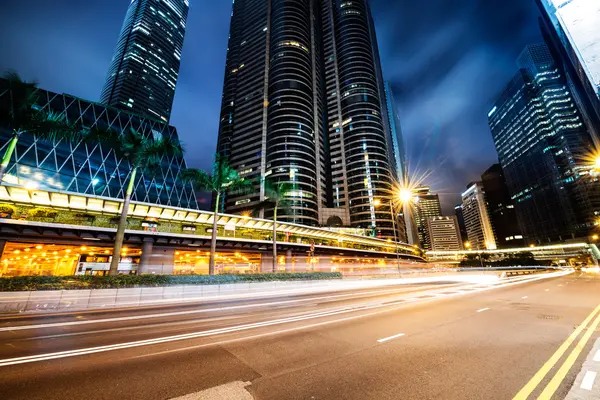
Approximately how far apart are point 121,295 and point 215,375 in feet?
51.6

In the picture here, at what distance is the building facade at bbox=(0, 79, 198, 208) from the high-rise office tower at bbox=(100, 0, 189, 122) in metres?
80.5

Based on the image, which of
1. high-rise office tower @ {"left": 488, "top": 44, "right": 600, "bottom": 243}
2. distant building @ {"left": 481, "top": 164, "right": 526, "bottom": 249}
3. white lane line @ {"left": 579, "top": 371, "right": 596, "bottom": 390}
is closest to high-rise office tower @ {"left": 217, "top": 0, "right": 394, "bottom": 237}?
high-rise office tower @ {"left": 488, "top": 44, "right": 600, "bottom": 243}

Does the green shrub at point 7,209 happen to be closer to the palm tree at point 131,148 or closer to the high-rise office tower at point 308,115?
the palm tree at point 131,148

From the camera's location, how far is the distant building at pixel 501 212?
6526 inches

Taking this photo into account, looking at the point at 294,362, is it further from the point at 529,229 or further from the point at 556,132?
the point at 529,229

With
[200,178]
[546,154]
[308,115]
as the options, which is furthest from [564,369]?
[546,154]

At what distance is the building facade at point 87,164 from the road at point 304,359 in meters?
36.5

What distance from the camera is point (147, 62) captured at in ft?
460

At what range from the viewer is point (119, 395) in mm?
3514

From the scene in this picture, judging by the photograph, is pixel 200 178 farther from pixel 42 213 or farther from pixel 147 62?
pixel 147 62

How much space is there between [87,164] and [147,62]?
421 ft

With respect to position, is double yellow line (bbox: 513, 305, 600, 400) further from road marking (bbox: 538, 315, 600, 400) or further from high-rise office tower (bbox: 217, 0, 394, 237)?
high-rise office tower (bbox: 217, 0, 394, 237)

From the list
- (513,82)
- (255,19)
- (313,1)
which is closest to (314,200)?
(255,19)

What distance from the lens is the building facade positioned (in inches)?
1571
